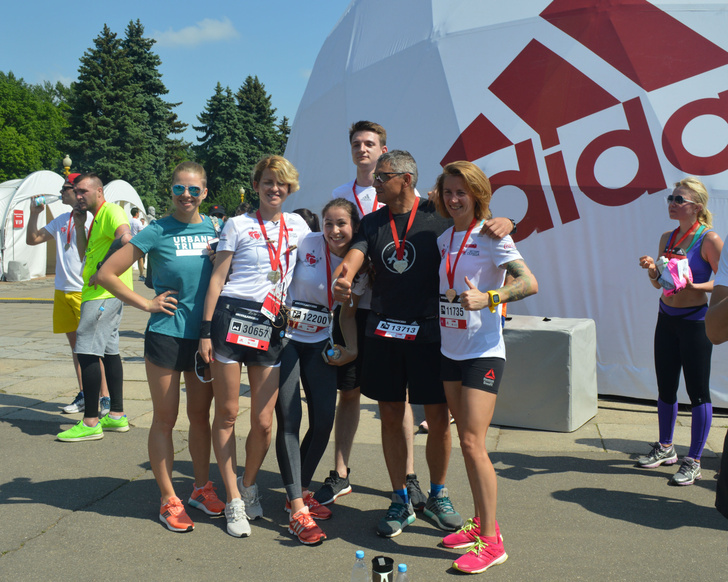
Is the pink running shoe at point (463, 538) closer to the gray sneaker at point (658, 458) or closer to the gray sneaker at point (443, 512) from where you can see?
the gray sneaker at point (443, 512)

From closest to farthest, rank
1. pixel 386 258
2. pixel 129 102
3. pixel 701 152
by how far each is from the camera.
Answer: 1. pixel 386 258
2. pixel 701 152
3. pixel 129 102

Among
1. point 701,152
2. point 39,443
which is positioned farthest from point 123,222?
point 701,152

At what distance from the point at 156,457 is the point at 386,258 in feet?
5.27

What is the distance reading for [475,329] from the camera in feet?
10.6

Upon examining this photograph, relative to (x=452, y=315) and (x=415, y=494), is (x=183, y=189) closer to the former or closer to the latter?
(x=452, y=315)

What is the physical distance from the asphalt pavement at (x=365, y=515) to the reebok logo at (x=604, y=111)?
7.22 feet

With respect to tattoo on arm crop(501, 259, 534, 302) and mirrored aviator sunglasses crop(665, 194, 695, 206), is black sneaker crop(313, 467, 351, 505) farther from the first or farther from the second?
mirrored aviator sunglasses crop(665, 194, 695, 206)

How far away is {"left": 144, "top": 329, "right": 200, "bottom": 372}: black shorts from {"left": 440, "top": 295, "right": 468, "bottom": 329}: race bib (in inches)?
52.4

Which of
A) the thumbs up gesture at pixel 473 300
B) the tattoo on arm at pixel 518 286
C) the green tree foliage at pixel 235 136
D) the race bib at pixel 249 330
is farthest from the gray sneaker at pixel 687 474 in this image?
the green tree foliage at pixel 235 136

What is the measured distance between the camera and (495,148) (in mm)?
6656

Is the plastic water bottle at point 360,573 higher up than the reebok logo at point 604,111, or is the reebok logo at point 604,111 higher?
the reebok logo at point 604,111

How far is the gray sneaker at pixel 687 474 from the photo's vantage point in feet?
13.7

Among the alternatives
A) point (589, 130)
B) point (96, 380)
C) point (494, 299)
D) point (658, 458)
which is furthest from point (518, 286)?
point (589, 130)

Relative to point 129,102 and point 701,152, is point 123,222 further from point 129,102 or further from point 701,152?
point 129,102
